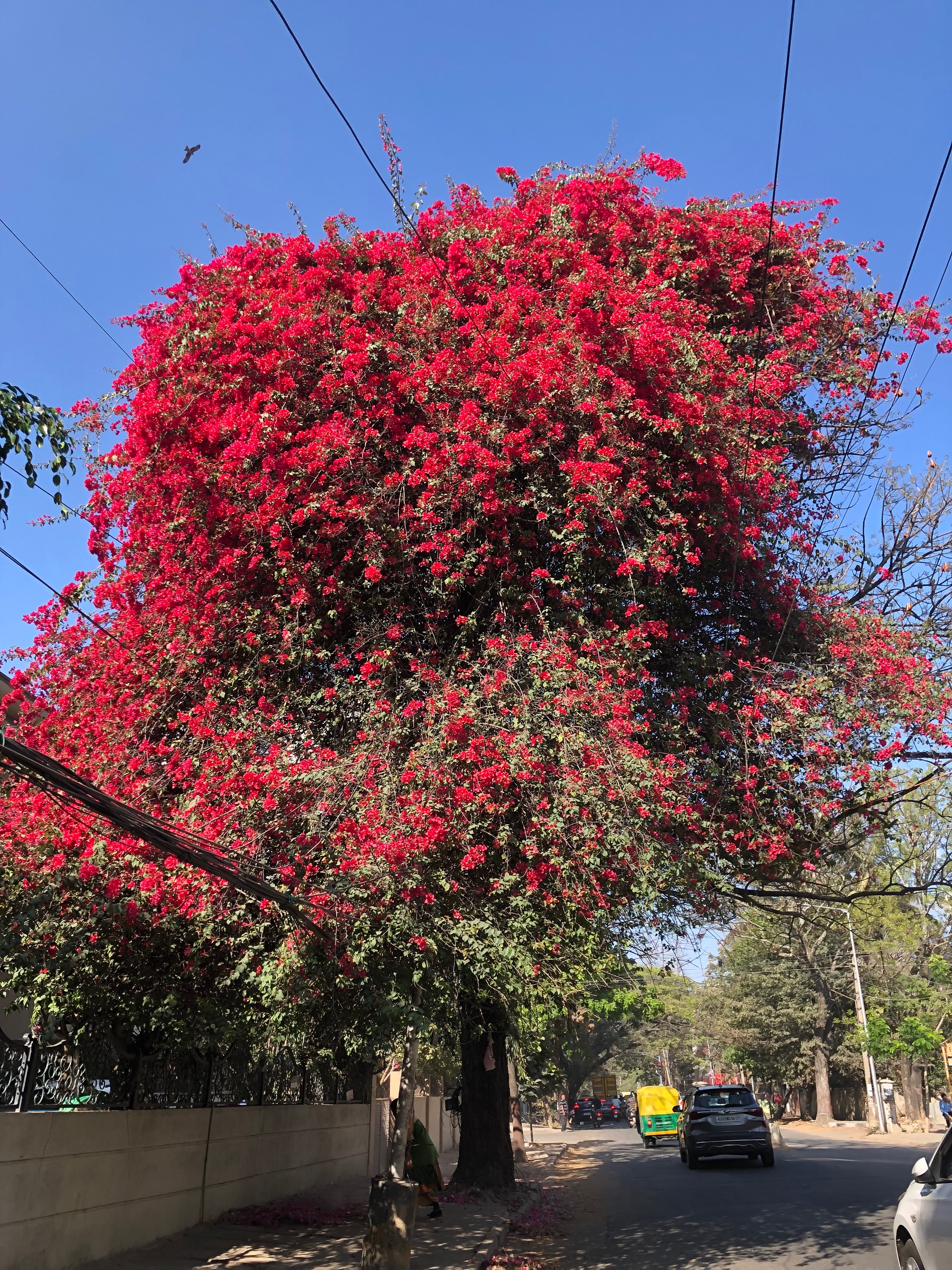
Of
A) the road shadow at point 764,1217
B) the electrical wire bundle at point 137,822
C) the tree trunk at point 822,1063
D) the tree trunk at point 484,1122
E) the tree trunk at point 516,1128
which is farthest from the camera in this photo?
the tree trunk at point 822,1063

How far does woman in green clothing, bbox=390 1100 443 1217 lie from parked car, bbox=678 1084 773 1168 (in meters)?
8.80

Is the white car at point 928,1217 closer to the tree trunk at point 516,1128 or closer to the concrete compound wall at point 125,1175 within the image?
the concrete compound wall at point 125,1175

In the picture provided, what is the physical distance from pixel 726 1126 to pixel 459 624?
14.1 m

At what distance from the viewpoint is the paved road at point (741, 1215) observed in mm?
9344

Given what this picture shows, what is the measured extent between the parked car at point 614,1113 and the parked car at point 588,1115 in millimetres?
405

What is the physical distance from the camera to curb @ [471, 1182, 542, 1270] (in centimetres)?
952

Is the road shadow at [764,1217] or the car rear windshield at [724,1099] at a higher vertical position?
the car rear windshield at [724,1099]

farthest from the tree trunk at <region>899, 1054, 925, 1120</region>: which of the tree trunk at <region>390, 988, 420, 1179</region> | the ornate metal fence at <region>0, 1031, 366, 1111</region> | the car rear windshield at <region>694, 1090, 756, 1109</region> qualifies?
the tree trunk at <region>390, 988, 420, 1179</region>

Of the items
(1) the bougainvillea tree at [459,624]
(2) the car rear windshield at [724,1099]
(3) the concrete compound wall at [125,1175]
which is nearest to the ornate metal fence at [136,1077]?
(3) the concrete compound wall at [125,1175]

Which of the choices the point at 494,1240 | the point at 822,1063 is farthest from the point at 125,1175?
the point at 822,1063

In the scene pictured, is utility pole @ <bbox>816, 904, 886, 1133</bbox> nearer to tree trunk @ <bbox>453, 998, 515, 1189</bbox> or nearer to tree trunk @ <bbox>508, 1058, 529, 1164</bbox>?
tree trunk @ <bbox>508, 1058, 529, 1164</bbox>

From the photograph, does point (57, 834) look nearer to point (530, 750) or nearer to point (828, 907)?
point (530, 750)

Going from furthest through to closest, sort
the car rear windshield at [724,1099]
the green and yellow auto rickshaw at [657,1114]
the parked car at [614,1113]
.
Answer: the parked car at [614,1113] → the green and yellow auto rickshaw at [657,1114] → the car rear windshield at [724,1099]

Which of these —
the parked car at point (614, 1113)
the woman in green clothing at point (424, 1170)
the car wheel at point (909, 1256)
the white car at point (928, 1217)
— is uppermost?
the white car at point (928, 1217)
